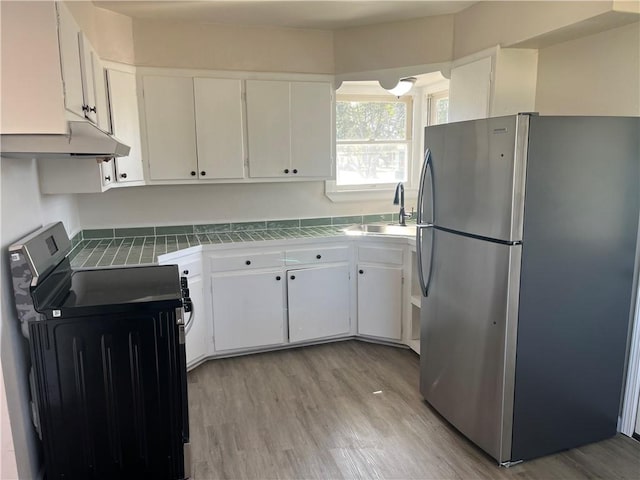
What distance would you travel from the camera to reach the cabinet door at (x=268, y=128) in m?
3.43

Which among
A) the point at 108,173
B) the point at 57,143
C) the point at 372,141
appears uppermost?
the point at 372,141

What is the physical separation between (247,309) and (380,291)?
3.29 feet

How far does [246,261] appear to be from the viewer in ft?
10.8

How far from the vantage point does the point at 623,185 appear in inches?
85.9

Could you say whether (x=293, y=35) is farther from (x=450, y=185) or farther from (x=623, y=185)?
(x=623, y=185)

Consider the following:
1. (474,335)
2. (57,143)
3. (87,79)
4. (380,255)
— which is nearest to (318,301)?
(380,255)

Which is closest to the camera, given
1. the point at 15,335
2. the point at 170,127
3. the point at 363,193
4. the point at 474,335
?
the point at 15,335

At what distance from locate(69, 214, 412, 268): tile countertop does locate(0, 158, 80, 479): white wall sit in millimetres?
704

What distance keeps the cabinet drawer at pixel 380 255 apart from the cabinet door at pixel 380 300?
0.15ft

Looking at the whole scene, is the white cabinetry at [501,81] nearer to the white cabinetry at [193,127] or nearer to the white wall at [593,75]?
the white wall at [593,75]

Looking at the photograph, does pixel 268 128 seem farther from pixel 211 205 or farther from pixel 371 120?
pixel 371 120

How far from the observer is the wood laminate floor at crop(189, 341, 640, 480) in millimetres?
2207

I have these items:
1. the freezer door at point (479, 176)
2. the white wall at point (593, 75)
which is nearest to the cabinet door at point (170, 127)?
the freezer door at point (479, 176)

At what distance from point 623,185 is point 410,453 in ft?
5.43
